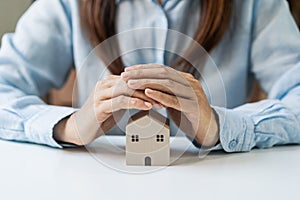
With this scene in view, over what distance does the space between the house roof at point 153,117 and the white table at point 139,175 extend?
6 cm

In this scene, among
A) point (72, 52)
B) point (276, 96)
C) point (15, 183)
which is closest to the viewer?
point (15, 183)

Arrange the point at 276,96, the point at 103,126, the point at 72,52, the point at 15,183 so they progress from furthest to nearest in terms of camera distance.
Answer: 1. the point at 72,52
2. the point at 276,96
3. the point at 103,126
4. the point at 15,183

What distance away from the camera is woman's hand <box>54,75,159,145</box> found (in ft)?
2.14

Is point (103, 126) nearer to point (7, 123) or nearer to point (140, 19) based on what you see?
point (7, 123)

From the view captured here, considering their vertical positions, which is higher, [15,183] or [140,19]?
[140,19]

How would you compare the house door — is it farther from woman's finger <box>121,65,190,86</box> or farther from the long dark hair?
the long dark hair

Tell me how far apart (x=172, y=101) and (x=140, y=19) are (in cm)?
38

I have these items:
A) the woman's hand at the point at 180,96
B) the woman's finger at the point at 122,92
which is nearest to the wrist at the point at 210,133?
the woman's hand at the point at 180,96

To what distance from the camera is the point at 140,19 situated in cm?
100

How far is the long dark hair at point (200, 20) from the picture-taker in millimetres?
962

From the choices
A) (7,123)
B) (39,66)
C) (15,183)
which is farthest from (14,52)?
(15,183)

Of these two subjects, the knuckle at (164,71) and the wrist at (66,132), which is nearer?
the knuckle at (164,71)

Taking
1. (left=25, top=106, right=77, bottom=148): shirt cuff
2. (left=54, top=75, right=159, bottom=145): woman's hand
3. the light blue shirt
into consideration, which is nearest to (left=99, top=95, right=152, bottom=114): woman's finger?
(left=54, top=75, right=159, bottom=145): woman's hand

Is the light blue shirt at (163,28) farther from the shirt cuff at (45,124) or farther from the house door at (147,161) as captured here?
the house door at (147,161)
